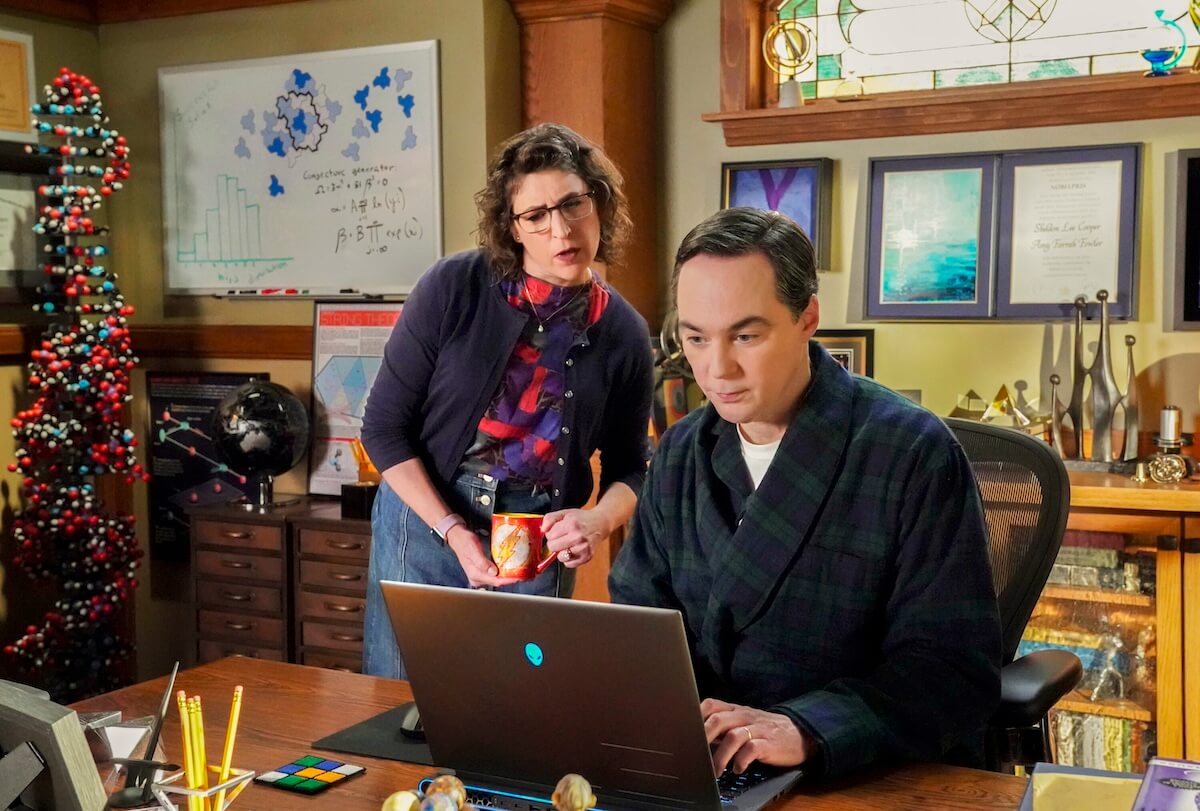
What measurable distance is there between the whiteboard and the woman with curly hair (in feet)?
5.28

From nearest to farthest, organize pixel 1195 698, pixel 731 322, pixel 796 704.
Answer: pixel 796 704 → pixel 731 322 → pixel 1195 698

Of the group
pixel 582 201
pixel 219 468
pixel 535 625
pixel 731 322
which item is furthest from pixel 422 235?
pixel 535 625

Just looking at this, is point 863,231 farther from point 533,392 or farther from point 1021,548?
point 1021,548

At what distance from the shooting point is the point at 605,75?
399 cm

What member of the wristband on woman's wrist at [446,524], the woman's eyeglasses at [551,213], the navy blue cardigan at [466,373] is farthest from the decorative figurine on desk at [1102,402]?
the wristband on woman's wrist at [446,524]

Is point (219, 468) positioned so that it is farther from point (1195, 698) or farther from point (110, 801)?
point (110, 801)

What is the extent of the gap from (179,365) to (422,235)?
1.16 meters

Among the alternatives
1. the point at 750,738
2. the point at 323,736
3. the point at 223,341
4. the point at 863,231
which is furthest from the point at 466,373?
the point at 223,341

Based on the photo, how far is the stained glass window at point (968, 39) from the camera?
363 centimetres

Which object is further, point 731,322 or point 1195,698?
point 1195,698

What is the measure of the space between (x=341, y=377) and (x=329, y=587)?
2.40 feet

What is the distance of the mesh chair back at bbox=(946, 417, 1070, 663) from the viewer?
Answer: 202cm

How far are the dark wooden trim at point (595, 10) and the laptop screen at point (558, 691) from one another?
9.39 feet

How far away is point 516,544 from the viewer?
6.77 ft
